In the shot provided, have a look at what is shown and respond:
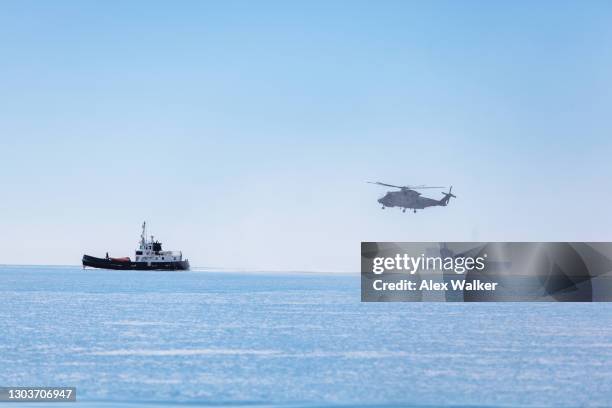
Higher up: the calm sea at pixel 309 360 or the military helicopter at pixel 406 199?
the military helicopter at pixel 406 199

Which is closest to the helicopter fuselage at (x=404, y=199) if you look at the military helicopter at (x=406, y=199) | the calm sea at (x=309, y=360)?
the military helicopter at (x=406, y=199)

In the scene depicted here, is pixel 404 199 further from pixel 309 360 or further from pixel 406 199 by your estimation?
pixel 309 360

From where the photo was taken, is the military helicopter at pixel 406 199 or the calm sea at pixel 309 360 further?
the military helicopter at pixel 406 199

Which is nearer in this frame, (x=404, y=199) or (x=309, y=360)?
(x=309, y=360)

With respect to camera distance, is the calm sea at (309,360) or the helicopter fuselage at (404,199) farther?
the helicopter fuselage at (404,199)

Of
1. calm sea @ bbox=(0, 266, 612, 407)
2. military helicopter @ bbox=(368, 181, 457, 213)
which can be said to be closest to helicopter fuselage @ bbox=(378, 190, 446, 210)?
military helicopter @ bbox=(368, 181, 457, 213)

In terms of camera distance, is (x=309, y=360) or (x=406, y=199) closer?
(x=309, y=360)

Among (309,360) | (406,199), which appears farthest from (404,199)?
(309,360)

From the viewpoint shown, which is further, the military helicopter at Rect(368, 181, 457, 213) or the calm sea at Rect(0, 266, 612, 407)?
the military helicopter at Rect(368, 181, 457, 213)

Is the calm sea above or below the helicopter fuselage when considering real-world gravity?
below

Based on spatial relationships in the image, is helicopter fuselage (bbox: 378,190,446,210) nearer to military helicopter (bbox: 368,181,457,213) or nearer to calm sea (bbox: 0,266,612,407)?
military helicopter (bbox: 368,181,457,213)

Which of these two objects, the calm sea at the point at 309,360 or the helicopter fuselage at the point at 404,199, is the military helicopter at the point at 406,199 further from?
the calm sea at the point at 309,360

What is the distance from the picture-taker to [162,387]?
45.8 metres

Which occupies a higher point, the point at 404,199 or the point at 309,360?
the point at 404,199
